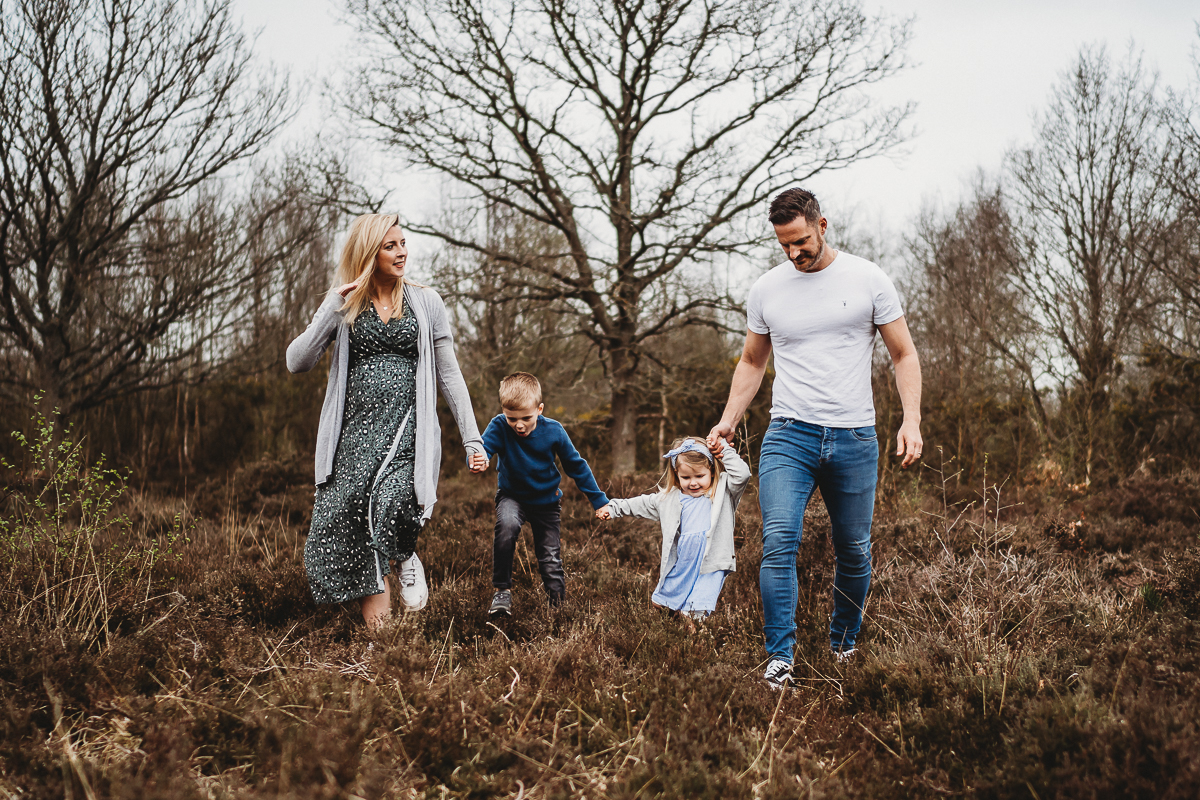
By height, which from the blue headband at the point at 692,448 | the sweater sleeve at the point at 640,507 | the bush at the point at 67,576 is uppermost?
the blue headband at the point at 692,448

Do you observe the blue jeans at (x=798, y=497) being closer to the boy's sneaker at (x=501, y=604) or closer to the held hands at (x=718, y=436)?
the held hands at (x=718, y=436)

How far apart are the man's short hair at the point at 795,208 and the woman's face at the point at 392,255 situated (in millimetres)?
1723

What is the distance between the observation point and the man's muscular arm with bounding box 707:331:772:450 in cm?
368

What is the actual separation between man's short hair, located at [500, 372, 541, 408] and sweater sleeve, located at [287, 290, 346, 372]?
913 millimetres

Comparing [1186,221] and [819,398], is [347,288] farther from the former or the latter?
[1186,221]

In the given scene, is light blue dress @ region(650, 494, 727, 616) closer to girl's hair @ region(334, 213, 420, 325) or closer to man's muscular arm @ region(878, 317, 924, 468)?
man's muscular arm @ region(878, 317, 924, 468)

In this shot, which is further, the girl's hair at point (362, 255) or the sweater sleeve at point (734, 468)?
the sweater sleeve at point (734, 468)

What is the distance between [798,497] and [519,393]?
1.57 meters

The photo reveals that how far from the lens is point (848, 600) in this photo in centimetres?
351

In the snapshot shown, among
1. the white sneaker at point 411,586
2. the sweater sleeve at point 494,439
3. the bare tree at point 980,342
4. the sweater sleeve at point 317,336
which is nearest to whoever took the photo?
the sweater sleeve at point 317,336

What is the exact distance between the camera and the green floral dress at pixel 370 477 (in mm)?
3615

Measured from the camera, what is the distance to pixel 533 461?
4.27 m

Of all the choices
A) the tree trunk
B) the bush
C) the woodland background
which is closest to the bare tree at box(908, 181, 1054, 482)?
the woodland background

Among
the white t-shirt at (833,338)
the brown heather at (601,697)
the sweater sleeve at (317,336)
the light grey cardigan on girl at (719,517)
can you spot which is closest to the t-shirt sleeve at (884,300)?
the white t-shirt at (833,338)
